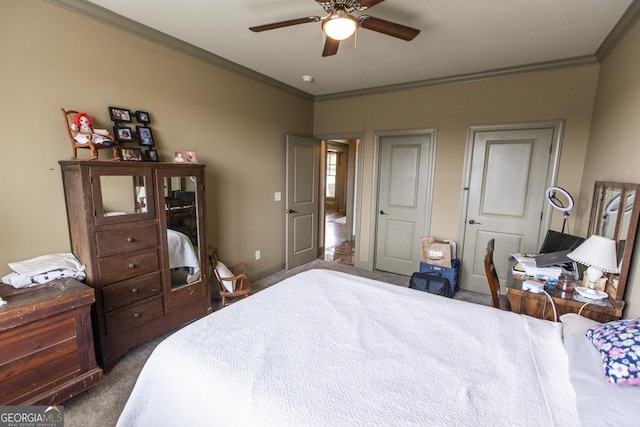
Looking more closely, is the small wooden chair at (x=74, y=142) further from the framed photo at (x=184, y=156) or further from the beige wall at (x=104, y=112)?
the framed photo at (x=184, y=156)

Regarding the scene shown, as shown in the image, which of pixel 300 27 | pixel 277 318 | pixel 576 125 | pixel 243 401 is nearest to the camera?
pixel 243 401

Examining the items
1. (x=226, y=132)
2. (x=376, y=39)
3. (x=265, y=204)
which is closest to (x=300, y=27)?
(x=376, y=39)

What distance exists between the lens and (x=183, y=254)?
8.18ft

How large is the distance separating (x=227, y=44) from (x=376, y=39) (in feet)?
4.36

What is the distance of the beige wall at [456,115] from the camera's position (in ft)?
9.48

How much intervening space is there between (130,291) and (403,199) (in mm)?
3166

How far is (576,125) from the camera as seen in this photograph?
9.47 ft

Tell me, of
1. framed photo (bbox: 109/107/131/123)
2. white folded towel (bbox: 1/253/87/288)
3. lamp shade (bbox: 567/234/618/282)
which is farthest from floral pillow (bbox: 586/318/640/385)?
framed photo (bbox: 109/107/131/123)

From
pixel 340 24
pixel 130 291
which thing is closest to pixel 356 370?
pixel 340 24

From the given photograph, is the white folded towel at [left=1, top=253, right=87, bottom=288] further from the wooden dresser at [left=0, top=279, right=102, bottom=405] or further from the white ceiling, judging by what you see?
the white ceiling

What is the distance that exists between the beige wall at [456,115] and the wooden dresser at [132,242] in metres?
2.41

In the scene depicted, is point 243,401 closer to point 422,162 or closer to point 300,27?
point 300,27

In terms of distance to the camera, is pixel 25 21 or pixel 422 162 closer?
pixel 25 21

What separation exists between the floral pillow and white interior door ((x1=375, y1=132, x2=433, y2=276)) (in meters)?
2.63
